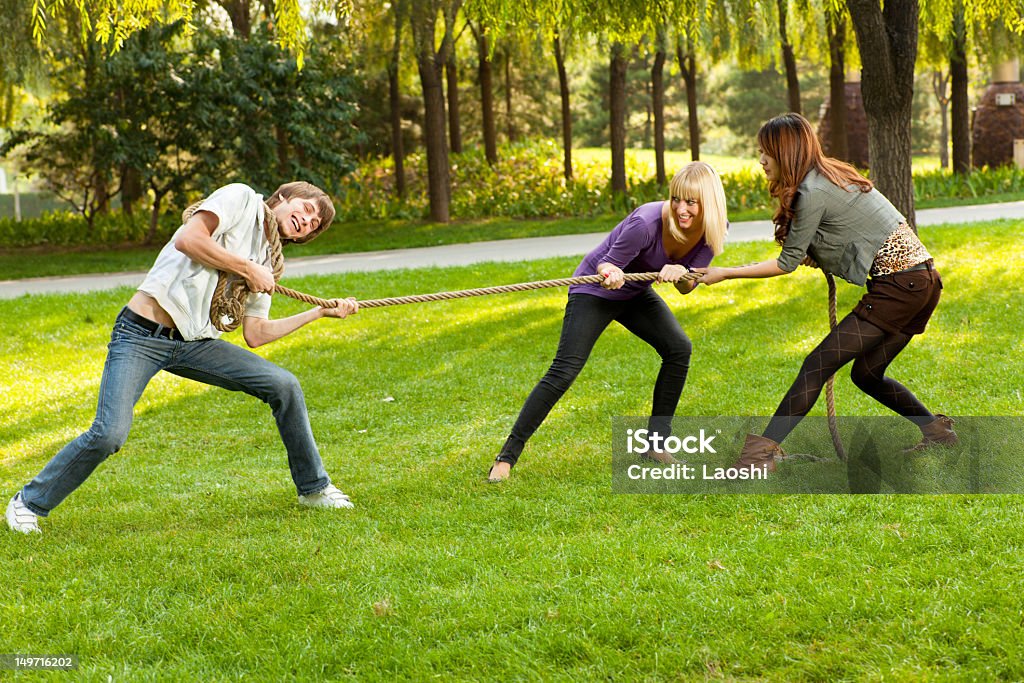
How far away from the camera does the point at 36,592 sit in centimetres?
423

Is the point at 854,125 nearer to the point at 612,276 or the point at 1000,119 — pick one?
the point at 1000,119

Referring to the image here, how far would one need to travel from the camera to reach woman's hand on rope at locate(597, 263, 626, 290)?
506 cm

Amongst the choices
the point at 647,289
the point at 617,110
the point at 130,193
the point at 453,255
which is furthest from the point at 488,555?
the point at 130,193

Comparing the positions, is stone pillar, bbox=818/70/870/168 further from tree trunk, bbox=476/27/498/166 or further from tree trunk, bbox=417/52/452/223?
tree trunk, bbox=417/52/452/223

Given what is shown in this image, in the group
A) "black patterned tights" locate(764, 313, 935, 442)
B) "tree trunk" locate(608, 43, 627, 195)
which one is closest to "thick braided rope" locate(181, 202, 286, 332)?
"black patterned tights" locate(764, 313, 935, 442)

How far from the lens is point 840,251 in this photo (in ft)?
16.1

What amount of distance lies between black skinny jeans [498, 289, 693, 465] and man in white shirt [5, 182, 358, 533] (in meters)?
1.19

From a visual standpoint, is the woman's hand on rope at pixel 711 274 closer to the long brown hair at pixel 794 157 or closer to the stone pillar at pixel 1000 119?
the long brown hair at pixel 794 157

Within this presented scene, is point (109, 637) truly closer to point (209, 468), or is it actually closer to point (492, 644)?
point (492, 644)

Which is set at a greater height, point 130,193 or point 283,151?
point 283,151

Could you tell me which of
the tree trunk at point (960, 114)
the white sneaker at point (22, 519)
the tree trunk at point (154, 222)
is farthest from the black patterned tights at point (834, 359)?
the tree trunk at point (960, 114)

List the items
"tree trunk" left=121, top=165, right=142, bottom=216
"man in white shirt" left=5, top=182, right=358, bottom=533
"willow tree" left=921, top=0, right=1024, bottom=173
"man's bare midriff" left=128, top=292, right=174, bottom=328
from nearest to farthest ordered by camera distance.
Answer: "man in white shirt" left=5, top=182, right=358, bottom=533
"man's bare midriff" left=128, top=292, right=174, bottom=328
"willow tree" left=921, top=0, right=1024, bottom=173
"tree trunk" left=121, top=165, right=142, bottom=216

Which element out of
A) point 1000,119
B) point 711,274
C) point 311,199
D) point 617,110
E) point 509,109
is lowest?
point 711,274

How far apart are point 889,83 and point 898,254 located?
559 centimetres
